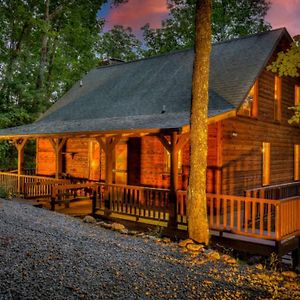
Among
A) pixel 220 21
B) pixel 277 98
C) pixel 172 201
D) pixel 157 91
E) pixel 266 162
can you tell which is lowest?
pixel 172 201

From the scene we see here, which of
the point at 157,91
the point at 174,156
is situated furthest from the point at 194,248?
the point at 157,91

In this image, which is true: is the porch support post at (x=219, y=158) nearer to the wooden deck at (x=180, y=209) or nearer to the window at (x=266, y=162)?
the wooden deck at (x=180, y=209)

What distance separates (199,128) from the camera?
8680 mm

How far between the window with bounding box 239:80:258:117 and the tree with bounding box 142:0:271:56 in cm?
1983

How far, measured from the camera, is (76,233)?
8438mm

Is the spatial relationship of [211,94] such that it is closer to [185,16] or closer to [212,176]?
[212,176]

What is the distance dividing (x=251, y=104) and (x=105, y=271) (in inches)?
405

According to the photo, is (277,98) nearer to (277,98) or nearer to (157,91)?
(277,98)

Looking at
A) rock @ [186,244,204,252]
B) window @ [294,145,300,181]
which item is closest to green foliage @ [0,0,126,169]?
window @ [294,145,300,181]

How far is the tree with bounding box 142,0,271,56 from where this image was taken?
1319 inches

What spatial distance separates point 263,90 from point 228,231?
749 centimetres

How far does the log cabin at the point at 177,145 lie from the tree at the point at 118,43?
26.0 metres

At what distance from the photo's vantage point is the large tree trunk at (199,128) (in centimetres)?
861

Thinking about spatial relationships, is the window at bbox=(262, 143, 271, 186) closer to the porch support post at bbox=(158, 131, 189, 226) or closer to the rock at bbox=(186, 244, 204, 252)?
the porch support post at bbox=(158, 131, 189, 226)
